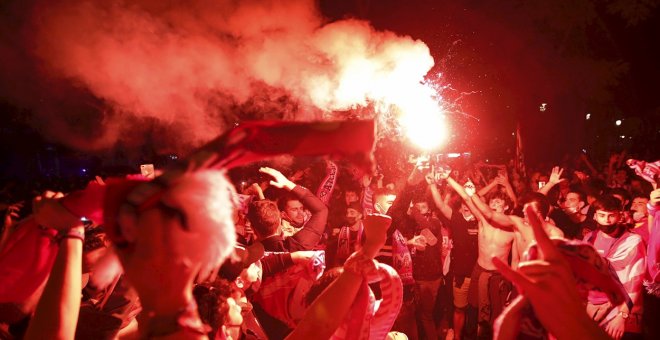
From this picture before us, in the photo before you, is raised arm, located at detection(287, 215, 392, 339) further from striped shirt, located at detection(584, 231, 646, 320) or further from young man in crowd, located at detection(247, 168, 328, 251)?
striped shirt, located at detection(584, 231, 646, 320)

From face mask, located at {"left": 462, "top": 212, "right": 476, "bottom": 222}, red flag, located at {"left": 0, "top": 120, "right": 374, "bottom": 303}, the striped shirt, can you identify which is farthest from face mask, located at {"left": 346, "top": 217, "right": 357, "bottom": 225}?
red flag, located at {"left": 0, "top": 120, "right": 374, "bottom": 303}

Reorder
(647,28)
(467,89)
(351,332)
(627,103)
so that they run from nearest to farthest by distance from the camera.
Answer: (351,332)
(647,28)
(627,103)
(467,89)

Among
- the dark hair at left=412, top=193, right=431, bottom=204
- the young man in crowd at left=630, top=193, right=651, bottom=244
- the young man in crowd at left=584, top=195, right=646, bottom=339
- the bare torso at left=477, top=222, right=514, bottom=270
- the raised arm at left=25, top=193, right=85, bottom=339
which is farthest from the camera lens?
the dark hair at left=412, top=193, right=431, bottom=204

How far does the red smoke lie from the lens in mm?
5012

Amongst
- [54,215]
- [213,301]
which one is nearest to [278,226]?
[213,301]

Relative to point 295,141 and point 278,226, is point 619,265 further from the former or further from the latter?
point 295,141

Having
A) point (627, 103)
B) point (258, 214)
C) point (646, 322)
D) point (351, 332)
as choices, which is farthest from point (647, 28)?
point (351, 332)

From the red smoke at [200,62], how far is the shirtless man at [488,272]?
263cm

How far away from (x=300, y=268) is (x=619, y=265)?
4.06 metres

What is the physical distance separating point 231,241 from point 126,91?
16.2 ft

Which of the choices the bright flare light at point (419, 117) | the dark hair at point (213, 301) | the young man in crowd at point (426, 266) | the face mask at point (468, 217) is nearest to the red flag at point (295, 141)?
the dark hair at point (213, 301)

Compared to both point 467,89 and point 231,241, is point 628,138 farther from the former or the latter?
point 231,241

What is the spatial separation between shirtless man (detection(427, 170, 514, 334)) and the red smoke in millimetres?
2628

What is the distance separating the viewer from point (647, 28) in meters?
19.5
